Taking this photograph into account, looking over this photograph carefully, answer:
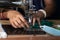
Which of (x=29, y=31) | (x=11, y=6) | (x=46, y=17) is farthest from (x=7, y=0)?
(x=29, y=31)

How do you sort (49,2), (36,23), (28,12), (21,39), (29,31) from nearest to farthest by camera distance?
(21,39)
(29,31)
(36,23)
(28,12)
(49,2)

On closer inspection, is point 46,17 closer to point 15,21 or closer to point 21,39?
point 15,21

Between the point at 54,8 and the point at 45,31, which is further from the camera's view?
the point at 54,8

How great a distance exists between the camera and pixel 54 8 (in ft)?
4.27

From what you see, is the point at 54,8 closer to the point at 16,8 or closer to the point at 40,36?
the point at 16,8

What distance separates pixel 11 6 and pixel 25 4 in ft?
0.39

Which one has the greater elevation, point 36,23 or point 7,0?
point 7,0

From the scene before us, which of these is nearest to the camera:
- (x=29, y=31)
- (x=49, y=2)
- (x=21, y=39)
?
(x=21, y=39)

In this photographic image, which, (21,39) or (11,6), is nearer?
(21,39)

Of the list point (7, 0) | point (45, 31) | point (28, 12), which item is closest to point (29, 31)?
point (45, 31)

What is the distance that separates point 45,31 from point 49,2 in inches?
21.0

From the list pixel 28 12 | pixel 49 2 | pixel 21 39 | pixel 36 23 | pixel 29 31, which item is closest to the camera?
pixel 21 39

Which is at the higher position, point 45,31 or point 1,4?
point 1,4

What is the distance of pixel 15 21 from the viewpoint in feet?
2.94
